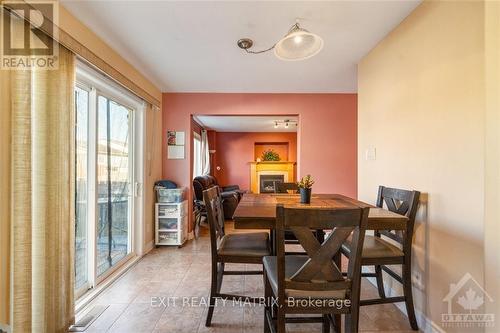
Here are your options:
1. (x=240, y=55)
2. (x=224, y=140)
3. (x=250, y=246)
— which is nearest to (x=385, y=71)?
(x=240, y=55)

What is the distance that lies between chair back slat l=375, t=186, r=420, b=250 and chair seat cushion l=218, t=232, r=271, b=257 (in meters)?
1.02

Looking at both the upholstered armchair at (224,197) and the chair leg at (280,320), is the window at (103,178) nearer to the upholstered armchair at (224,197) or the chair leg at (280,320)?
the upholstered armchair at (224,197)

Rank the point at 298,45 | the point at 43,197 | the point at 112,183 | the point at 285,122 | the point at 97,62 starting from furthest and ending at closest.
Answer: the point at 285,122 < the point at 112,183 < the point at 97,62 < the point at 298,45 < the point at 43,197

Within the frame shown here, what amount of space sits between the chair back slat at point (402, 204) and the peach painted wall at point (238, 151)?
17.8 ft

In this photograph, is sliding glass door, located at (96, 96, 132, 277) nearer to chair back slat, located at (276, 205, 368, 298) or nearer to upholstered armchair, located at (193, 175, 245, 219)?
upholstered armchair, located at (193, 175, 245, 219)

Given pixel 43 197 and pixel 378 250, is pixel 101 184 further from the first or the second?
pixel 378 250

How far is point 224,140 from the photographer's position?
7523 mm

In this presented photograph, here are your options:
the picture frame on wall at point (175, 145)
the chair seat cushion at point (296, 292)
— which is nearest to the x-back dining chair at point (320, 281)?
the chair seat cushion at point (296, 292)

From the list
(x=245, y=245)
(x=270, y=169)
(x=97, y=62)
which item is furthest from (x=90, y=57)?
(x=270, y=169)

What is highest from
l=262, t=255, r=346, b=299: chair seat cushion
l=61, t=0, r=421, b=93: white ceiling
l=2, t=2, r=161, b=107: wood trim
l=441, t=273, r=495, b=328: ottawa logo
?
l=61, t=0, r=421, b=93: white ceiling

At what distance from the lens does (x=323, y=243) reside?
3.97ft

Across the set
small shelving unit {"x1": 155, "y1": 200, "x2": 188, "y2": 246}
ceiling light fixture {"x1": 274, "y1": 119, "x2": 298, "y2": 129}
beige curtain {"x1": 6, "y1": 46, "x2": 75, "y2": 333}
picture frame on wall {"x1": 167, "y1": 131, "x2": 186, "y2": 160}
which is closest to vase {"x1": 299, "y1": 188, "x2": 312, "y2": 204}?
beige curtain {"x1": 6, "y1": 46, "x2": 75, "y2": 333}

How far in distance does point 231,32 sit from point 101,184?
199 centimetres

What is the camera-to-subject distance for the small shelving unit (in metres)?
3.52
